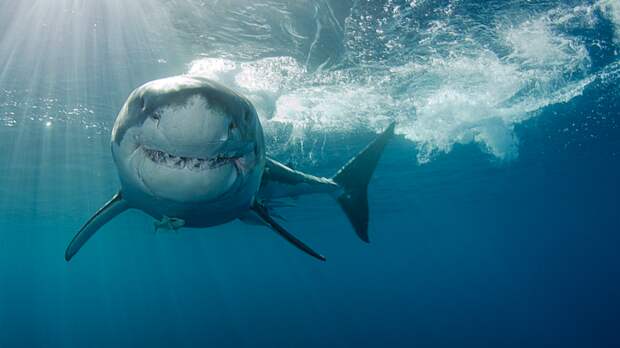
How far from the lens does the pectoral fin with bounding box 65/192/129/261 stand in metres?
4.59

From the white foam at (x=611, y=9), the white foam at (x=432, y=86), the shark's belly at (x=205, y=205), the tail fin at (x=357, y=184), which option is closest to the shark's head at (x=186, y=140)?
the shark's belly at (x=205, y=205)

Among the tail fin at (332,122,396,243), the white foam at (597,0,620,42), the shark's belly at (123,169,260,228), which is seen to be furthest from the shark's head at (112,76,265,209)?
the white foam at (597,0,620,42)

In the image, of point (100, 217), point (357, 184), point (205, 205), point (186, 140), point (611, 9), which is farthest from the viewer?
point (611, 9)

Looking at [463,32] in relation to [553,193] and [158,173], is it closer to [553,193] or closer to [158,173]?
[158,173]

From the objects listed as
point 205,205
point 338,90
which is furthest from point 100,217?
point 338,90

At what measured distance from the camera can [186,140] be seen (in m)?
2.16

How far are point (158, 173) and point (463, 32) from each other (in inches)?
380

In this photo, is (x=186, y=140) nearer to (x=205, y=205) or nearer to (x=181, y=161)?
(x=181, y=161)

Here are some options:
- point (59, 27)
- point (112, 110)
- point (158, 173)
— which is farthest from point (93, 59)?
point (158, 173)

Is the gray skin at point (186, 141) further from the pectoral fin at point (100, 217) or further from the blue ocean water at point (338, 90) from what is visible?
the blue ocean water at point (338, 90)

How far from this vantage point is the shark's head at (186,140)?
2121mm

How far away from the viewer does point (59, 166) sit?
65.8 ft

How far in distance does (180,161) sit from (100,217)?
304cm

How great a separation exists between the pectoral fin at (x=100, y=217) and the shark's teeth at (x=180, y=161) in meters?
2.30
